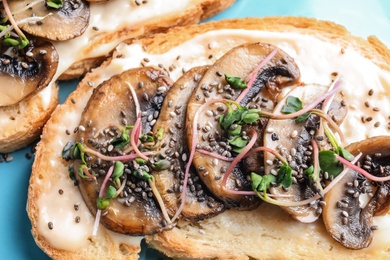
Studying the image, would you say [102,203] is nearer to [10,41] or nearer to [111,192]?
[111,192]

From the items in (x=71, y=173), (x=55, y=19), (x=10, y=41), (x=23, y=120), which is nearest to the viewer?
(x=71, y=173)

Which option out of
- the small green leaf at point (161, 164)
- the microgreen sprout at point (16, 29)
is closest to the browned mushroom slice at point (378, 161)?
the small green leaf at point (161, 164)

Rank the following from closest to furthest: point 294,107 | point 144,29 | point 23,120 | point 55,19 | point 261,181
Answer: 1. point 261,181
2. point 294,107
3. point 55,19
4. point 23,120
5. point 144,29

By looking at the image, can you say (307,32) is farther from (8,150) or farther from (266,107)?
(8,150)

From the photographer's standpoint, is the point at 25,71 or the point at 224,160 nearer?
the point at 224,160

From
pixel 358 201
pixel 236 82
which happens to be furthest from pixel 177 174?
pixel 358 201
